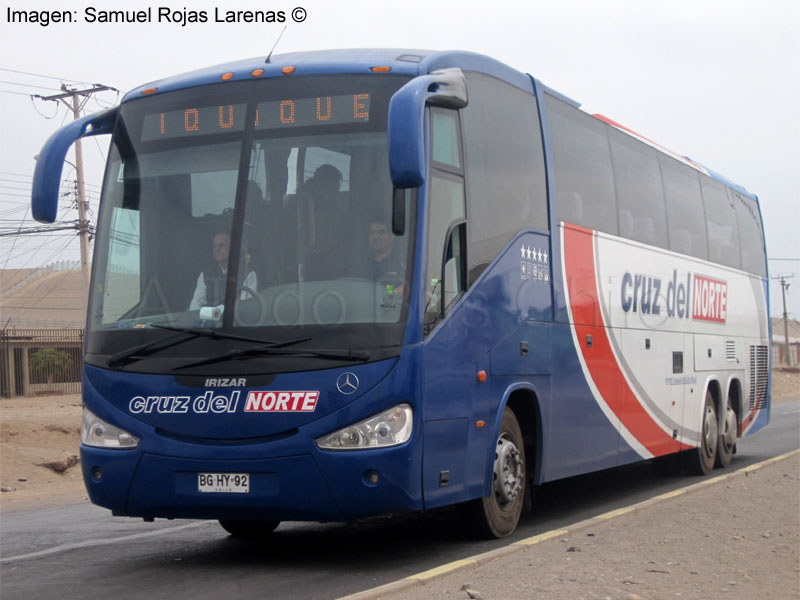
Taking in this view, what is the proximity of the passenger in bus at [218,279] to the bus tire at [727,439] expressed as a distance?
1012cm

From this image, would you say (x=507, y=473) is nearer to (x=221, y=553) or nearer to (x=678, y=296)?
(x=221, y=553)

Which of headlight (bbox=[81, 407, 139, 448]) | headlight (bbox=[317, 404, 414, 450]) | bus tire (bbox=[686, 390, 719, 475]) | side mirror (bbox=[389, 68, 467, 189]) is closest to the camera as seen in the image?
side mirror (bbox=[389, 68, 467, 189])

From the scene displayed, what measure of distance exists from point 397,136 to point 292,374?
1.76 m

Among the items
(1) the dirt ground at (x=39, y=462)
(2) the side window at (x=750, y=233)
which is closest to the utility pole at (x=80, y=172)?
(1) the dirt ground at (x=39, y=462)

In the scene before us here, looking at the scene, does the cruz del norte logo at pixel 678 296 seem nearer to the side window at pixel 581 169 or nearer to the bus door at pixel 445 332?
the side window at pixel 581 169

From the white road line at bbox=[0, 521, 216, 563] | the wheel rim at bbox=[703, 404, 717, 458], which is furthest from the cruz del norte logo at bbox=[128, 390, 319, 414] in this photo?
the wheel rim at bbox=[703, 404, 717, 458]

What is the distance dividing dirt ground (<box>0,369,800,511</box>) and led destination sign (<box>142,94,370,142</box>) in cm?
716

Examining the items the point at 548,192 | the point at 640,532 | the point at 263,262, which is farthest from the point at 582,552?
the point at 548,192

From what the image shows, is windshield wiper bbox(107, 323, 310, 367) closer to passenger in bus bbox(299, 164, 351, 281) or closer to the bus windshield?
the bus windshield

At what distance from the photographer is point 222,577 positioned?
308 inches

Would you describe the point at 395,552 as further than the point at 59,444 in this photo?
No

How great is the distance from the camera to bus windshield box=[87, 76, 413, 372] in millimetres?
7789

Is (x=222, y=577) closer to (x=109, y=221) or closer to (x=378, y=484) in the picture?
(x=378, y=484)

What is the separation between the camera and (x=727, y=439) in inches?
647
